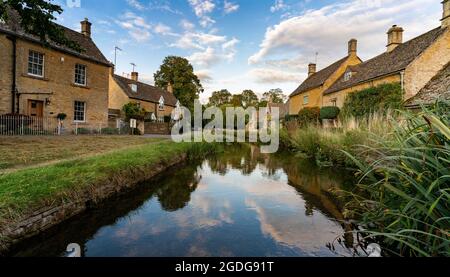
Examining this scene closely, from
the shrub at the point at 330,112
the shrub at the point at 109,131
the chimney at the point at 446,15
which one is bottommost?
the shrub at the point at 109,131

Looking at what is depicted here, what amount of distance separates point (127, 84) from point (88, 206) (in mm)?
29023

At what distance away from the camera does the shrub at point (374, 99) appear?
17.4 metres

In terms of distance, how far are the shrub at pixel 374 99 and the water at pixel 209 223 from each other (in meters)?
12.6

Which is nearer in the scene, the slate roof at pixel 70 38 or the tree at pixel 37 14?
the tree at pixel 37 14

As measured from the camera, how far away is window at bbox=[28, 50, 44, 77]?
15.3 metres

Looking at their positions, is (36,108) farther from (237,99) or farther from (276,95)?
(276,95)

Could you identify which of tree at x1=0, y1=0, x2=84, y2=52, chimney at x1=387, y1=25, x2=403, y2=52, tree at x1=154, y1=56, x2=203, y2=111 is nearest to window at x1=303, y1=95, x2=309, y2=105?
chimney at x1=387, y1=25, x2=403, y2=52

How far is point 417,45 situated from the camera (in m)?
18.8

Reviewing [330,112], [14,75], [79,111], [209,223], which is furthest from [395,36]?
[14,75]

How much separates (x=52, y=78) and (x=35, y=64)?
46.8 inches

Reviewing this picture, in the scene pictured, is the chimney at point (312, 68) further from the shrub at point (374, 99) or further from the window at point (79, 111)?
the window at point (79, 111)

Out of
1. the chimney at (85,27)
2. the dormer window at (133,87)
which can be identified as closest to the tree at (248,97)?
the dormer window at (133,87)
